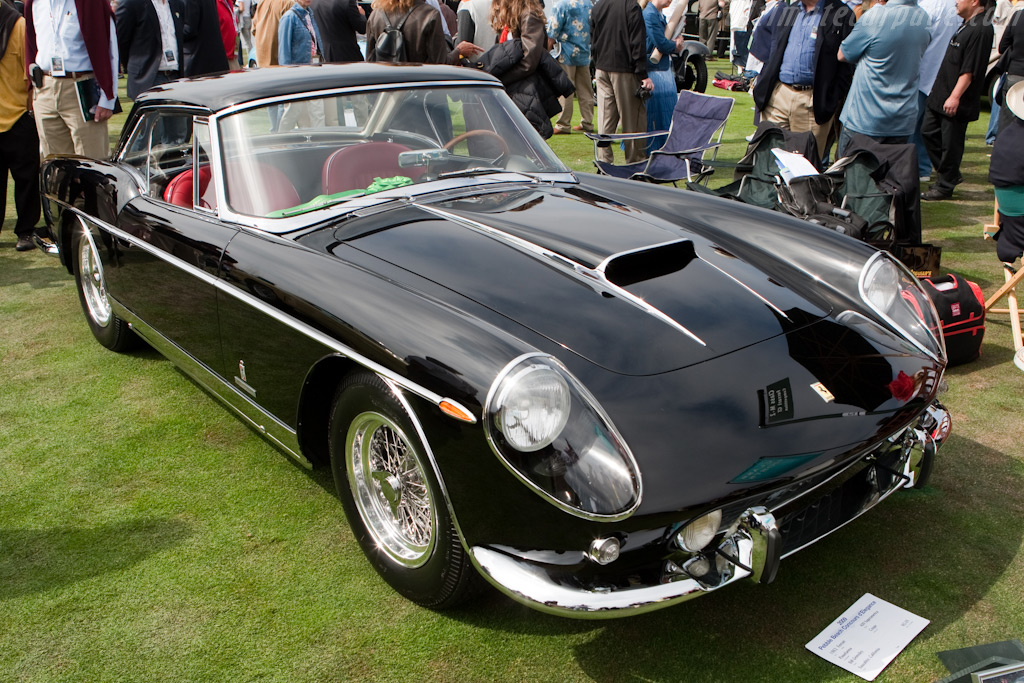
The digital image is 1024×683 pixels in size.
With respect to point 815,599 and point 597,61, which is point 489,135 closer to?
point 815,599

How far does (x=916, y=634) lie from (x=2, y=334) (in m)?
5.03

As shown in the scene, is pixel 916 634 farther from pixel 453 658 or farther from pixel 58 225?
pixel 58 225

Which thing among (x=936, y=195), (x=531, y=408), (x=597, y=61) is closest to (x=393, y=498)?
(x=531, y=408)

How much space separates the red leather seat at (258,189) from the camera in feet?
10.9

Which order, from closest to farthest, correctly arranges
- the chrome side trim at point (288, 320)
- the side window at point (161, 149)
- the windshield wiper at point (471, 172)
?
the chrome side trim at point (288, 320) < the windshield wiper at point (471, 172) < the side window at point (161, 149)

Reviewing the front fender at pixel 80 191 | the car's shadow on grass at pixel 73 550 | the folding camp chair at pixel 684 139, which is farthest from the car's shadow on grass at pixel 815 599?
the folding camp chair at pixel 684 139

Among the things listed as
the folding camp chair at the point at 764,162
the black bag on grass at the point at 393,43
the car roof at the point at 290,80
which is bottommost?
the folding camp chair at the point at 764,162

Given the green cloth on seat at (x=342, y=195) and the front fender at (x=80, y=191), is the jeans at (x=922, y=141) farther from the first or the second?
the front fender at (x=80, y=191)

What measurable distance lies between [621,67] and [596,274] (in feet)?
20.3

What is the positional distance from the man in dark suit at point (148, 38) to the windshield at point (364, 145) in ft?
13.7

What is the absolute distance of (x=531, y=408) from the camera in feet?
7.02

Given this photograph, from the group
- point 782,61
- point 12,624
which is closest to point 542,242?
point 12,624

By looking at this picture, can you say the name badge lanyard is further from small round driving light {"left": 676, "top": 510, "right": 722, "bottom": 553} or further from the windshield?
small round driving light {"left": 676, "top": 510, "right": 722, "bottom": 553}

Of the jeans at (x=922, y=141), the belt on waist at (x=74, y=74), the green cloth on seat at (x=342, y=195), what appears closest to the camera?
the green cloth on seat at (x=342, y=195)
